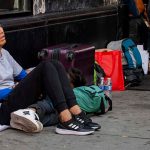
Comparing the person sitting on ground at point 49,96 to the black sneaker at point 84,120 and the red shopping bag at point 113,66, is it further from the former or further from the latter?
the red shopping bag at point 113,66

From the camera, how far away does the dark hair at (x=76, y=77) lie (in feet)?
19.4

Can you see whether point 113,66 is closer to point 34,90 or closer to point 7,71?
point 7,71

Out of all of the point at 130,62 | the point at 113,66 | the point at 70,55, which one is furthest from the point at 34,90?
the point at 130,62

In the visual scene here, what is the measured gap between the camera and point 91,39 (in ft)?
30.5

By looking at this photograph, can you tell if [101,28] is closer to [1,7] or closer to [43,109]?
[1,7]

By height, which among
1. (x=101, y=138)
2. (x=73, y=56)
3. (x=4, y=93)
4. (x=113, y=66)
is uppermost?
(x=73, y=56)

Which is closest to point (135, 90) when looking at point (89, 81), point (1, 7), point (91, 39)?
point (89, 81)

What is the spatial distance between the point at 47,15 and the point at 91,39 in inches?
67.8

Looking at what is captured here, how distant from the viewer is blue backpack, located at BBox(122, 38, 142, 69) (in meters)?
8.79

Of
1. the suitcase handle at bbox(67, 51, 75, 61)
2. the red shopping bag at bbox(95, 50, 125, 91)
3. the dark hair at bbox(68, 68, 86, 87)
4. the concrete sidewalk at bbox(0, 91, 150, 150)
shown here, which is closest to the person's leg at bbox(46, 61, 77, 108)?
the concrete sidewalk at bbox(0, 91, 150, 150)

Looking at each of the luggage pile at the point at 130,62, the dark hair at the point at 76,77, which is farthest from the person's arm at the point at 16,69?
the luggage pile at the point at 130,62

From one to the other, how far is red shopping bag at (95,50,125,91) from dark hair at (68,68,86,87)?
200cm

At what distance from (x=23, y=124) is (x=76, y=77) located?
3.28ft

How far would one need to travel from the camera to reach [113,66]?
26.4ft
